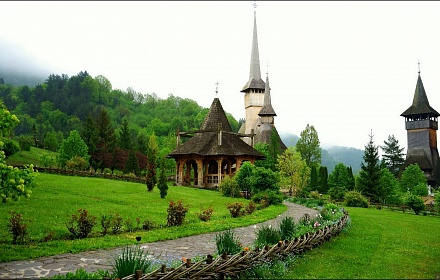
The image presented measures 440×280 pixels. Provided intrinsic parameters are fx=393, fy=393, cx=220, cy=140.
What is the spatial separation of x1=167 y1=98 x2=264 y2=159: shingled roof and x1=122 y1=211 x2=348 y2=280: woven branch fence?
26.3m

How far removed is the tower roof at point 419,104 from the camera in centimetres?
5325

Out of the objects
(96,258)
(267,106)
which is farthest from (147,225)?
(267,106)

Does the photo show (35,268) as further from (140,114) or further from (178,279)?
(140,114)

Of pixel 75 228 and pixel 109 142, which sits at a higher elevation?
pixel 109 142

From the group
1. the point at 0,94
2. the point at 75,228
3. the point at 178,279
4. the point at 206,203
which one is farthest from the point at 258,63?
the point at 0,94

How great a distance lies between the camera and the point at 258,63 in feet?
204

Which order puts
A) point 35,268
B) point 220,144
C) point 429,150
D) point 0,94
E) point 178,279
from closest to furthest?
point 178,279
point 35,268
point 220,144
point 429,150
point 0,94

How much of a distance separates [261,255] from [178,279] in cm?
220

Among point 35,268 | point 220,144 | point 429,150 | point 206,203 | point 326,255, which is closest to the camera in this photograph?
point 35,268

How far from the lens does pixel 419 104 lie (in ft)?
178

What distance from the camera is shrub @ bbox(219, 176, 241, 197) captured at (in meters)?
28.6

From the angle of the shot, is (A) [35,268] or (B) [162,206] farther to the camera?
(B) [162,206]

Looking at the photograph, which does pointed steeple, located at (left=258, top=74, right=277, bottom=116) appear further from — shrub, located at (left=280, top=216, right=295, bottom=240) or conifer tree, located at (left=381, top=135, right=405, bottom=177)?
shrub, located at (left=280, top=216, right=295, bottom=240)

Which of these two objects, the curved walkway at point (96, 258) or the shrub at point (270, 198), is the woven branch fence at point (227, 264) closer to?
the curved walkway at point (96, 258)
